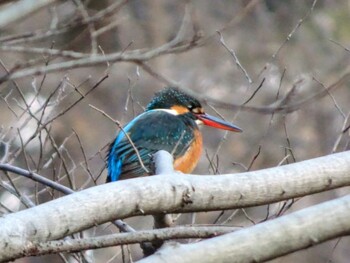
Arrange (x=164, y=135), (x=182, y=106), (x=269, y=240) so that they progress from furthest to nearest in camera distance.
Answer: (x=182, y=106) → (x=164, y=135) → (x=269, y=240)

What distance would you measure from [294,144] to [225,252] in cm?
607

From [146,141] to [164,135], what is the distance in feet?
0.48

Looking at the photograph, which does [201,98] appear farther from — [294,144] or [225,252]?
[294,144]

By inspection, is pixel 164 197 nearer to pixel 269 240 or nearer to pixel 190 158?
pixel 269 240

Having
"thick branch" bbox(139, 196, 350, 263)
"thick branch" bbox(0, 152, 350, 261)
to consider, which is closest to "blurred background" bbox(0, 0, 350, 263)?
"thick branch" bbox(0, 152, 350, 261)

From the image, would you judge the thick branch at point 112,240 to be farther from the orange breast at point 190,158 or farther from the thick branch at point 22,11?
the orange breast at point 190,158

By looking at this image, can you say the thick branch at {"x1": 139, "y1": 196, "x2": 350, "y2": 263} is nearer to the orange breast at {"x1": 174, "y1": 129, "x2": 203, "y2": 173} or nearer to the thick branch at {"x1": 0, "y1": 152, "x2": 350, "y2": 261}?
the thick branch at {"x1": 0, "y1": 152, "x2": 350, "y2": 261}

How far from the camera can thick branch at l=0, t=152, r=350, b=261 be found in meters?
1.95

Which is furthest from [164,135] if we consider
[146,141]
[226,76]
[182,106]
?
[226,76]

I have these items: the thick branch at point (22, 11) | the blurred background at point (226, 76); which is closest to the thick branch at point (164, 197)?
the thick branch at point (22, 11)

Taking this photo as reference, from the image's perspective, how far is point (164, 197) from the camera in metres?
2.17

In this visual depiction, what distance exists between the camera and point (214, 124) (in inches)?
208

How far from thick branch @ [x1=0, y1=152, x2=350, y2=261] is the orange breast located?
2.60 metres

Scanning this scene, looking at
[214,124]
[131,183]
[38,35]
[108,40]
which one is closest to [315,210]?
[131,183]
